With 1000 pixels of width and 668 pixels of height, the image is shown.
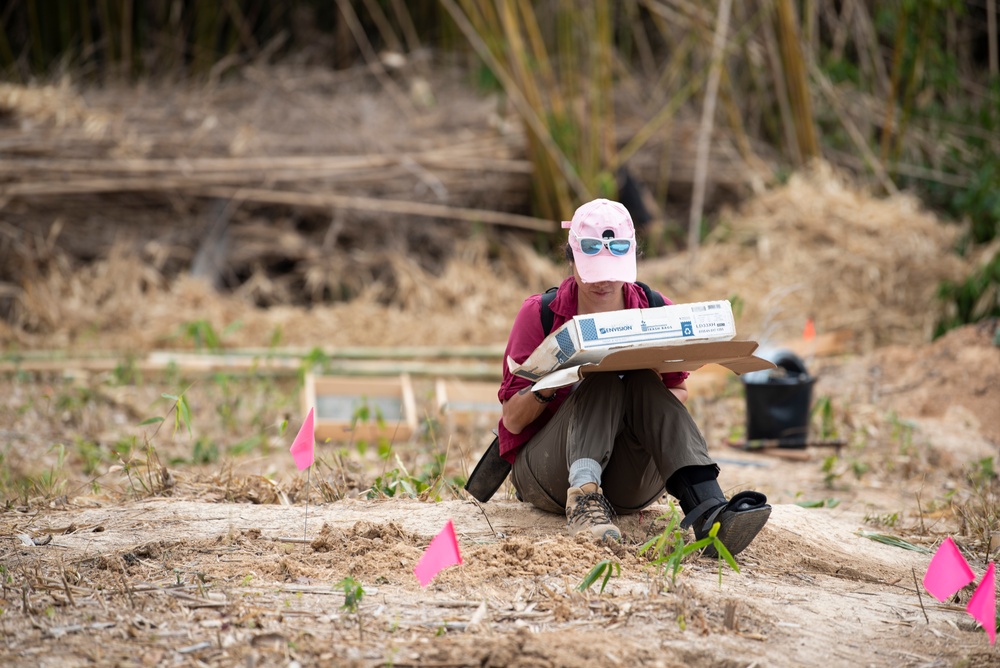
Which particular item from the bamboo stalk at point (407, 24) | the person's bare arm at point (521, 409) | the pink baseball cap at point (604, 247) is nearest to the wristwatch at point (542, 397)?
the person's bare arm at point (521, 409)

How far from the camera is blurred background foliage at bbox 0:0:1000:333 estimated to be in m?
6.58

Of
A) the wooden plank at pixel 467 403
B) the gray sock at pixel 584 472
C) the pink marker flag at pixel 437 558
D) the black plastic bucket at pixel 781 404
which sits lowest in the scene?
the wooden plank at pixel 467 403

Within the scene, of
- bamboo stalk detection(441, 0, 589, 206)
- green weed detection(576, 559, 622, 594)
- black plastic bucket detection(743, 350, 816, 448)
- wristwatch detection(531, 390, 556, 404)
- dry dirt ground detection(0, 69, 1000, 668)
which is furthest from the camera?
bamboo stalk detection(441, 0, 589, 206)

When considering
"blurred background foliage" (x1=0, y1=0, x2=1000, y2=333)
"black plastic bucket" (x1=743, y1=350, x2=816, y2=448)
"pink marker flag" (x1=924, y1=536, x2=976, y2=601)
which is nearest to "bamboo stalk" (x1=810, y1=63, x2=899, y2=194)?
"blurred background foliage" (x1=0, y1=0, x2=1000, y2=333)

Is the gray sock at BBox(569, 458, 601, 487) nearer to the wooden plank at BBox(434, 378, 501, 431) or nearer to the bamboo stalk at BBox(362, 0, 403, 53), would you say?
the wooden plank at BBox(434, 378, 501, 431)

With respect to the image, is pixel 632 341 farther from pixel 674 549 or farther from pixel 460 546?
pixel 460 546

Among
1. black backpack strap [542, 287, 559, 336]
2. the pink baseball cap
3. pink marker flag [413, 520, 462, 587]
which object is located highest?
the pink baseball cap

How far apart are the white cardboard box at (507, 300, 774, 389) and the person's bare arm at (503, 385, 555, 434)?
13 cm

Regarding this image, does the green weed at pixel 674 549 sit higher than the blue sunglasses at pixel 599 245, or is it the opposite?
the blue sunglasses at pixel 599 245

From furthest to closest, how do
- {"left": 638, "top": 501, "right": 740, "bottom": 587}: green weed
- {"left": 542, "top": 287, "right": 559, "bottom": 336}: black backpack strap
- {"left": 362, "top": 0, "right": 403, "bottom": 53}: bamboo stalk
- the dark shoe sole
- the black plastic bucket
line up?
1. {"left": 362, "top": 0, "right": 403, "bottom": 53}: bamboo stalk
2. the black plastic bucket
3. {"left": 542, "top": 287, "right": 559, "bottom": 336}: black backpack strap
4. the dark shoe sole
5. {"left": 638, "top": 501, "right": 740, "bottom": 587}: green weed

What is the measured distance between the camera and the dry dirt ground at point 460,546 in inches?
81.2

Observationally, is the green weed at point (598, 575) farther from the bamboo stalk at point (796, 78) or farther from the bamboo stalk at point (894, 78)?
the bamboo stalk at point (894, 78)

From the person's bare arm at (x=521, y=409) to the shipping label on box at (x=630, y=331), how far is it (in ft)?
0.54

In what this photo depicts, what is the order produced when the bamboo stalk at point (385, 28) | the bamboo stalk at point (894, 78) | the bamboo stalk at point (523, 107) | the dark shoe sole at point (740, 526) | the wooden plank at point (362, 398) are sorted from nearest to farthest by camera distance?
the dark shoe sole at point (740, 526) < the wooden plank at point (362, 398) < the bamboo stalk at point (523, 107) < the bamboo stalk at point (894, 78) < the bamboo stalk at point (385, 28)
